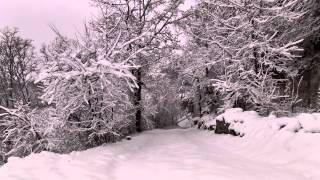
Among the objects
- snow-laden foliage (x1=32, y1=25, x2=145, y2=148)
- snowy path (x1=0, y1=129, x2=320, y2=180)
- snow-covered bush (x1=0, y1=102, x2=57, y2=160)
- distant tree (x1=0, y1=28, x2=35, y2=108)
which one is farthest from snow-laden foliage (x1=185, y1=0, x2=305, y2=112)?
distant tree (x1=0, y1=28, x2=35, y2=108)

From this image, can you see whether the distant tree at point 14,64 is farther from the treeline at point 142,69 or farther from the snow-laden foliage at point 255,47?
the snow-laden foliage at point 255,47

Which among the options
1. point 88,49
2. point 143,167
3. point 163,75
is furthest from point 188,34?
point 143,167

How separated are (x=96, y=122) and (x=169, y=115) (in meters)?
25.9

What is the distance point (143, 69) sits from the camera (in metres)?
24.0

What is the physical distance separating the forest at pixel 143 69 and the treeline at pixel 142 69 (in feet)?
0.15

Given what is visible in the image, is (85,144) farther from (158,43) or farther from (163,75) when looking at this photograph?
(163,75)

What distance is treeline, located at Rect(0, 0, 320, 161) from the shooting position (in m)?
14.0

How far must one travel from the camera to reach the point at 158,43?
24.4m

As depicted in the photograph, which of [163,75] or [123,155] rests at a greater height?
[163,75]

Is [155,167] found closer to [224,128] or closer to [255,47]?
[224,128]

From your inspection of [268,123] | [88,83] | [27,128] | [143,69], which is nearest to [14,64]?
[143,69]

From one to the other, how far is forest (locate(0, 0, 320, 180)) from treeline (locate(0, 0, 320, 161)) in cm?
4

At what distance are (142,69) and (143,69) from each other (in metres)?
0.12

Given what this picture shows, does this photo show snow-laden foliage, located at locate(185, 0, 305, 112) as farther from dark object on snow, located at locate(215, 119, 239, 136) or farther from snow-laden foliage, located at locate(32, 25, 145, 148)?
snow-laden foliage, located at locate(32, 25, 145, 148)
